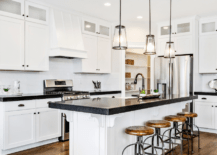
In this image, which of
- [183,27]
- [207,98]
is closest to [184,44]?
[183,27]

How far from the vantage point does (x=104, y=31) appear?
5.66m

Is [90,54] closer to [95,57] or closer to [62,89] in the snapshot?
[95,57]

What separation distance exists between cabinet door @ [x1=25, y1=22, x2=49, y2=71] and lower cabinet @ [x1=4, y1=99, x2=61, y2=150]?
0.76m

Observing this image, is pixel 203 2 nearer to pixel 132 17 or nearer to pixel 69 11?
pixel 132 17

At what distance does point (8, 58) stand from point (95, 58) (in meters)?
2.18

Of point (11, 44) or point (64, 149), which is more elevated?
point (11, 44)

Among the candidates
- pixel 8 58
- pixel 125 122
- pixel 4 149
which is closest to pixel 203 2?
pixel 125 122

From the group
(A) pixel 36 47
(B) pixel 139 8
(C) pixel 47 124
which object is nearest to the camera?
(C) pixel 47 124

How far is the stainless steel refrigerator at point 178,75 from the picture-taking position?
518 centimetres

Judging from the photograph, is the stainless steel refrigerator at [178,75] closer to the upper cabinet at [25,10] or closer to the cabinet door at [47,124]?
the cabinet door at [47,124]

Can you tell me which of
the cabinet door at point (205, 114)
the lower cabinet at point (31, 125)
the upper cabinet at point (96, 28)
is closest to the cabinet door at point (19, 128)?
the lower cabinet at point (31, 125)

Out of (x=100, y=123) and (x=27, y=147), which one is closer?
(x=100, y=123)

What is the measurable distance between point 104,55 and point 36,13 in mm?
2052

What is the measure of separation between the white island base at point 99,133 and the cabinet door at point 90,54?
2568 mm
